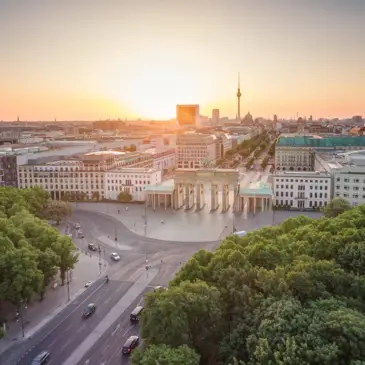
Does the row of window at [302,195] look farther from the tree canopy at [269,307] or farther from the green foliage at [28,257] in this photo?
the green foliage at [28,257]

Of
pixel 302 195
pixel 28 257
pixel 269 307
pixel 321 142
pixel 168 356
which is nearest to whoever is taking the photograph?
pixel 168 356

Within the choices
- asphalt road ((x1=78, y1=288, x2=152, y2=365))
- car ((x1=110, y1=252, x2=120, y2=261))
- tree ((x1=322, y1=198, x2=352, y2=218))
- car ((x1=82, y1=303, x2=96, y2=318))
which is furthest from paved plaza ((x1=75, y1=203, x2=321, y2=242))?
asphalt road ((x1=78, y1=288, x2=152, y2=365))

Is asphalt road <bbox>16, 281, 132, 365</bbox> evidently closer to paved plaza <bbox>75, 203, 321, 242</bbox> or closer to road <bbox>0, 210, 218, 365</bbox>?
road <bbox>0, 210, 218, 365</bbox>

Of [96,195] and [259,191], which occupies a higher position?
[259,191]

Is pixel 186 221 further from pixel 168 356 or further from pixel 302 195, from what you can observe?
pixel 168 356

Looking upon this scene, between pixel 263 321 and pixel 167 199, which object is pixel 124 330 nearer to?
pixel 263 321

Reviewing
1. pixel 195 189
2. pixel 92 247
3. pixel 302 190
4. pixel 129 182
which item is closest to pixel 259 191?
pixel 302 190

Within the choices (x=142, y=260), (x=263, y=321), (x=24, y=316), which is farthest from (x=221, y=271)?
(x=142, y=260)
